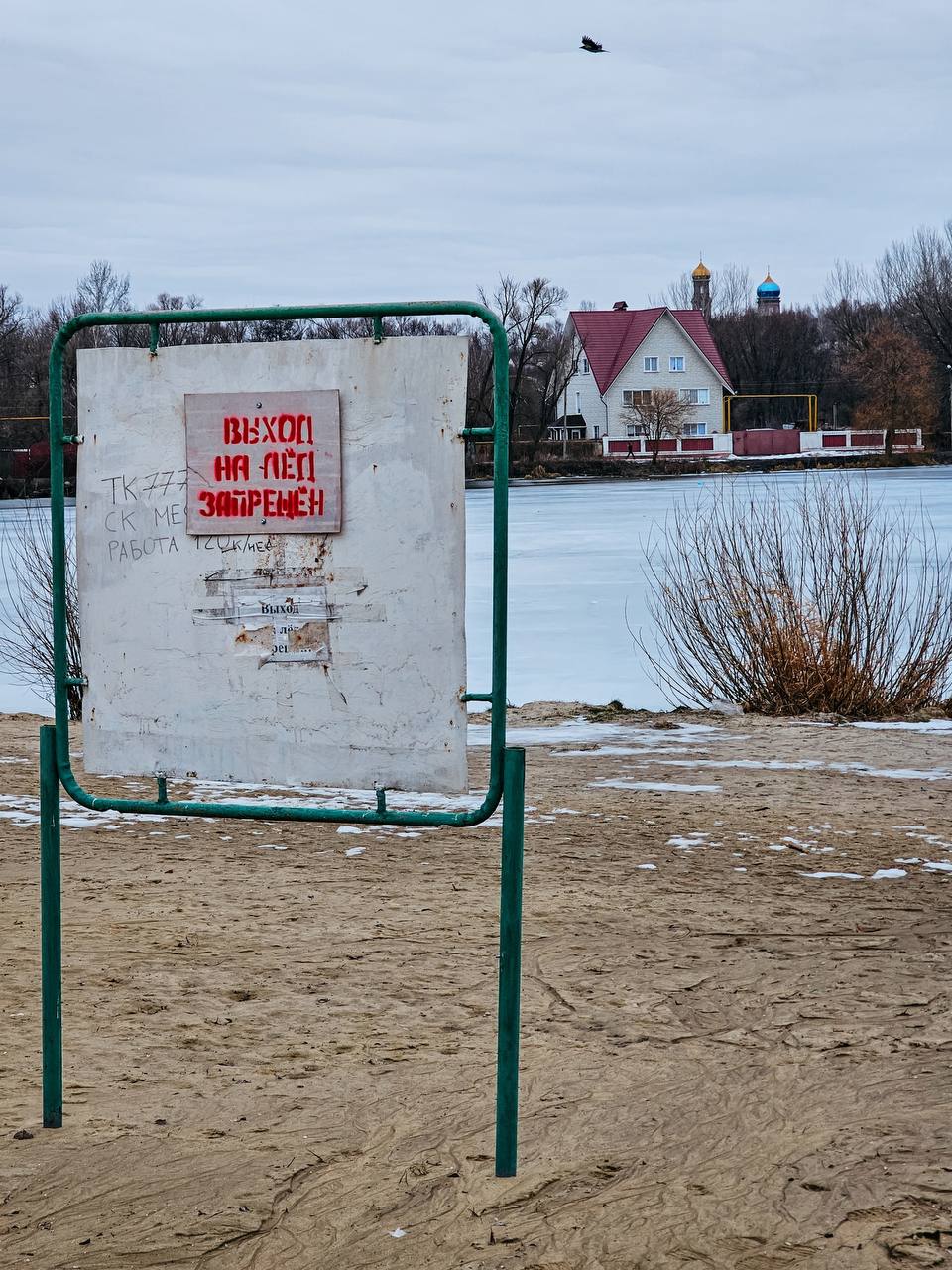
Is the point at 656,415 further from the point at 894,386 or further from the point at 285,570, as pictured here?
the point at 285,570

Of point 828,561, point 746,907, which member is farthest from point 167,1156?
point 828,561

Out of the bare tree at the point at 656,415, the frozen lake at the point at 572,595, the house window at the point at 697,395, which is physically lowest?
the frozen lake at the point at 572,595

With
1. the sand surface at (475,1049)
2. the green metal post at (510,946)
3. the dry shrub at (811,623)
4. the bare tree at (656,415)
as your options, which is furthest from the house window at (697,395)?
the green metal post at (510,946)

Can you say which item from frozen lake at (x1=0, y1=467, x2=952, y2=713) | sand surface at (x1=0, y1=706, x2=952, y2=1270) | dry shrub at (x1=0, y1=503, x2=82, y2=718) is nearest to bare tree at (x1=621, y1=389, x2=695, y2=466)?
frozen lake at (x1=0, y1=467, x2=952, y2=713)

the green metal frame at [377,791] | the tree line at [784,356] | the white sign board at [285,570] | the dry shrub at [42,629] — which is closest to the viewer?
the green metal frame at [377,791]

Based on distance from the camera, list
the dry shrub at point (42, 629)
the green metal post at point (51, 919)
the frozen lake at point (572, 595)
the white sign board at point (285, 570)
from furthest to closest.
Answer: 1. the frozen lake at point (572, 595)
2. the dry shrub at point (42, 629)
3. the green metal post at point (51, 919)
4. the white sign board at point (285, 570)

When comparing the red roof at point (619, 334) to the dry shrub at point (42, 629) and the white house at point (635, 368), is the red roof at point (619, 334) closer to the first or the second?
the white house at point (635, 368)

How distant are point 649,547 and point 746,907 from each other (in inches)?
828

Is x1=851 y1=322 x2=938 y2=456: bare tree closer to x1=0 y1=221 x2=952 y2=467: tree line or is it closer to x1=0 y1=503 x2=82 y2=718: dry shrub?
x1=0 y1=221 x2=952 y2=467: tree line

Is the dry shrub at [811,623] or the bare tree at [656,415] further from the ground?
the bare tree at [656,415]

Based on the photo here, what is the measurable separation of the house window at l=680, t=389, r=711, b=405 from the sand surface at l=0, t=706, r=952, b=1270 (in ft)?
226

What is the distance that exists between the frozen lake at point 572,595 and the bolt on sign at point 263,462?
905 cm

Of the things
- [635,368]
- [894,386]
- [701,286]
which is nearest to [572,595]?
[635,368]

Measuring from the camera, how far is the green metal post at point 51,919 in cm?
350
